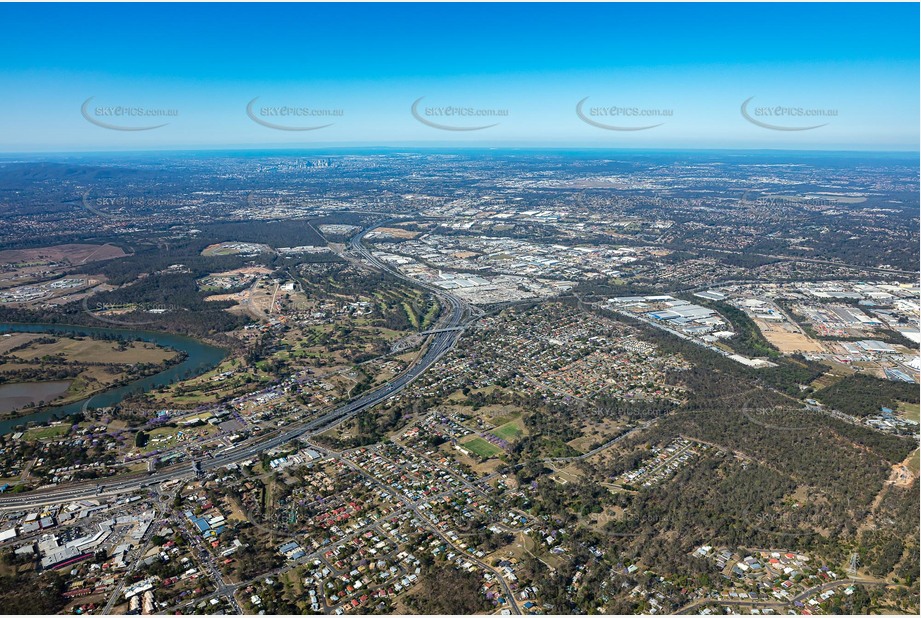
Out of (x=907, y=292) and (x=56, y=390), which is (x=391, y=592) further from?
(x=907, y=292)

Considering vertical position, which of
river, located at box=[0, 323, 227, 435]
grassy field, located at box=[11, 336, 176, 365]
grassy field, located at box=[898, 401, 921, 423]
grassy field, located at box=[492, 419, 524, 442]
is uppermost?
grassy field, located at box=[898, 401, 921, 423]

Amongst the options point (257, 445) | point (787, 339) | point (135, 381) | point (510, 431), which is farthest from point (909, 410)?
point (135, 381)

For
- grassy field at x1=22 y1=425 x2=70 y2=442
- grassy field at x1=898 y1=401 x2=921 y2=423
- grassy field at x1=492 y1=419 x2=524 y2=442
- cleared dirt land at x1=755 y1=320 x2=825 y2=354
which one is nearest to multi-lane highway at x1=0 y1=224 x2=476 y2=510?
grassy field at x1=22 y1=425 x2=70 y2=442

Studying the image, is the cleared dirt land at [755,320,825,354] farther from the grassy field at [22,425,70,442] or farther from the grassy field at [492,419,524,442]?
the grassy field at [22,425,70,442]

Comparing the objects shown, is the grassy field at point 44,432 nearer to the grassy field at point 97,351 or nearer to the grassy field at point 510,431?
the grassy field at point 97,351

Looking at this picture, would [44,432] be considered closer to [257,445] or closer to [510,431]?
[257,445]
